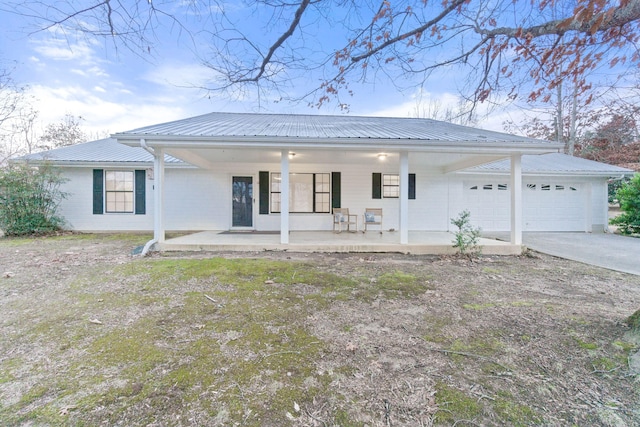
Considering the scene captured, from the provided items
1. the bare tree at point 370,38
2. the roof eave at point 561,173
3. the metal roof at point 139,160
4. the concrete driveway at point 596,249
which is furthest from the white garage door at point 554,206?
the bare tree at point 370,38

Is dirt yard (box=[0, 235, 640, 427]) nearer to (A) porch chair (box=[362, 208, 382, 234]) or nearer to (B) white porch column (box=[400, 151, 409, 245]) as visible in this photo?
(B) white porch column (box=[400, 151, 409, 245])

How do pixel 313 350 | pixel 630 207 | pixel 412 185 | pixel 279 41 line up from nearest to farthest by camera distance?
pixel 313 350
pixel 279 41
pixel 630 207
pixel 412 185

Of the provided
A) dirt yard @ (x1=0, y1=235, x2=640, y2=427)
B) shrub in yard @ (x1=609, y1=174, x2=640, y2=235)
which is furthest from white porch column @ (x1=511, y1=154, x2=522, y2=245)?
shrub in yard @ (x1=609, y1=174, x2=640, y2=235)

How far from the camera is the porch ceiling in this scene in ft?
24.4

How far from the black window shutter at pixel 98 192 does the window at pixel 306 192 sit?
587 cm

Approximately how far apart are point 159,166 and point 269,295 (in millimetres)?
4742

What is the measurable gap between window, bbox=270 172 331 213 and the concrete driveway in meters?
6.27

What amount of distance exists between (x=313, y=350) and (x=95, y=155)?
441 inches

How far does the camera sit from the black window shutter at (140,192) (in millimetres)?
9582

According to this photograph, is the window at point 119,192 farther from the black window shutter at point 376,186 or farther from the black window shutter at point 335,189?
the black window shutter at point 376,186

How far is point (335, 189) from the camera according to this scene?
980 cm

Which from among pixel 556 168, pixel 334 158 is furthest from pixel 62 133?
pixel 556 168

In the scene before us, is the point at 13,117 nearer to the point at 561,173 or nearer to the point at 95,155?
the point at 95,155

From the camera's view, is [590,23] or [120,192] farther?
[120,192]
